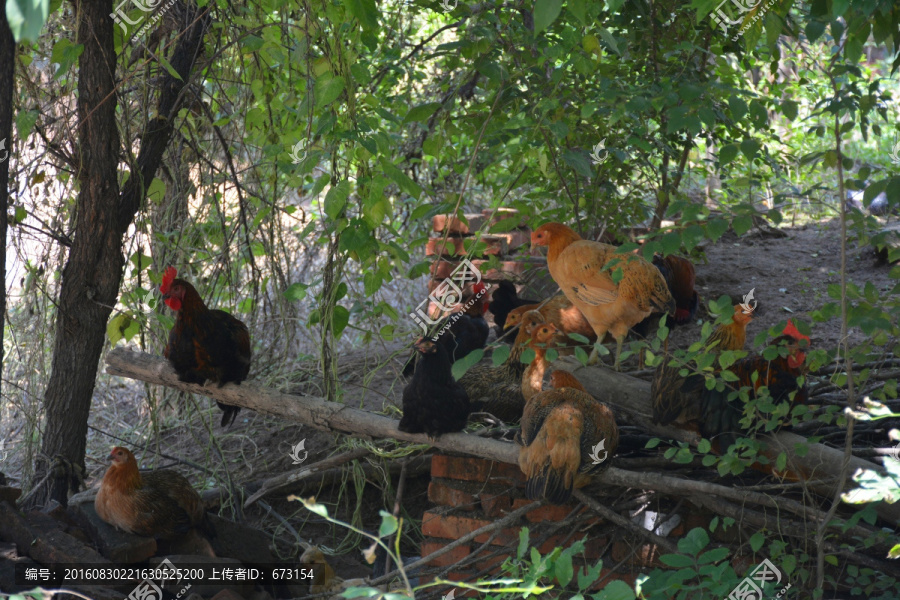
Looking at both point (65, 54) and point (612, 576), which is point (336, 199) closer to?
point (65, 54)

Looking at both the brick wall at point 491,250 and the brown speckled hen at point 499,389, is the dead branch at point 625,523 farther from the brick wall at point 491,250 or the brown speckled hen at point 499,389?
the brick wall at point 491,250

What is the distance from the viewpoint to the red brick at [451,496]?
325 cm

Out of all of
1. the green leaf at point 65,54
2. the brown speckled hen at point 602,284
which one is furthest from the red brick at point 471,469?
the green leaf at point 65,54

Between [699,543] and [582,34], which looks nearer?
[699,543]

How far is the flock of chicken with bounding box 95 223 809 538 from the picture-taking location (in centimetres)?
258

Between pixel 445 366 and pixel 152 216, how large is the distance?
2.19 m

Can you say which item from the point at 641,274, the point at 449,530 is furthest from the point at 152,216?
the point at 641,274

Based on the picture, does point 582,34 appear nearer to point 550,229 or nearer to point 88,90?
point 550,229

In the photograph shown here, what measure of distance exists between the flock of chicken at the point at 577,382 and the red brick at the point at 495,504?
17.8 inches

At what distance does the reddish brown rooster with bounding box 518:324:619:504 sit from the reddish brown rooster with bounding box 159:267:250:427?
136 cm

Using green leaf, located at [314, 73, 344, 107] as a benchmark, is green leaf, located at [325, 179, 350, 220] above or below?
below

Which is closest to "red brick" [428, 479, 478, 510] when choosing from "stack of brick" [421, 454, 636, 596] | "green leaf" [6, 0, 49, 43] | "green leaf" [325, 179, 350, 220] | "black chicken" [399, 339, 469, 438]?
"stack of brick" [421, 454, 636, 596]

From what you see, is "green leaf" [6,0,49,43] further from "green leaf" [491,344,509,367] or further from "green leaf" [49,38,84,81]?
"green leaf" [49,38,84,81]

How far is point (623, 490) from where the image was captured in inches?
115
